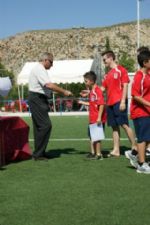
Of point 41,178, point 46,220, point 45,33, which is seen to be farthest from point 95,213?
point 45,33

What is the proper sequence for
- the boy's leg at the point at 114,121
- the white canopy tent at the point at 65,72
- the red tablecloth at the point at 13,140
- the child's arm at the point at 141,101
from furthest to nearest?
the white canopy tent at the point at 65,72
the boy's leg at the point at 114,121
the red tablecloth at the point at 13,140
the child's arm at the point at 141,101

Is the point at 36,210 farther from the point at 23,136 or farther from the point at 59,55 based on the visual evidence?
the point at 59,55

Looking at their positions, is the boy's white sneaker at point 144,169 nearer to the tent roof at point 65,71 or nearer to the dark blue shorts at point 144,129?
the dark blue shorts at point 144,129

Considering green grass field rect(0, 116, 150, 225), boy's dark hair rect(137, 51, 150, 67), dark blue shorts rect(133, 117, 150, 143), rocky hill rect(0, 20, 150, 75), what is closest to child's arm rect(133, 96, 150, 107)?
dark blue shorts rect(133, 117, 150, 143)

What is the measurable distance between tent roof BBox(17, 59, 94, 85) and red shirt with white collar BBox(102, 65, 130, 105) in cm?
2531

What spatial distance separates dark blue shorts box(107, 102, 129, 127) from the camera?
31.5 ft

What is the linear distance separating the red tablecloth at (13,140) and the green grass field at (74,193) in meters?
0.28

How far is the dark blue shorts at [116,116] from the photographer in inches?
378

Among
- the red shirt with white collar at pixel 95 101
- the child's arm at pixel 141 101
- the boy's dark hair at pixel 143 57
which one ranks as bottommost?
the red shirt with white collar at pixel 95 101

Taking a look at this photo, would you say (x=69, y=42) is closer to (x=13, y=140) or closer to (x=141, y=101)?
(x=13, y=140)

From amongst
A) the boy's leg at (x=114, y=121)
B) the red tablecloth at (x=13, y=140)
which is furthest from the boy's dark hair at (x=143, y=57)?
the red tablecloth at (x=13, y=140)

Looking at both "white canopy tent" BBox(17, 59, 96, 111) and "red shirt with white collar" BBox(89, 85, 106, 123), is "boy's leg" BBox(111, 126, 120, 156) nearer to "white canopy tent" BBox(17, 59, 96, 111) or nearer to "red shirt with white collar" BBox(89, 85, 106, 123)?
"red shirt with white collar" BBox(89, 85, 106, 123)

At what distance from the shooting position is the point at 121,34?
13700cm

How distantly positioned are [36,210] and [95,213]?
60cm
